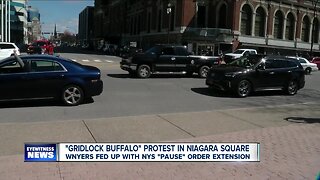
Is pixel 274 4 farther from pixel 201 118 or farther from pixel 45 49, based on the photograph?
pixel 201 118

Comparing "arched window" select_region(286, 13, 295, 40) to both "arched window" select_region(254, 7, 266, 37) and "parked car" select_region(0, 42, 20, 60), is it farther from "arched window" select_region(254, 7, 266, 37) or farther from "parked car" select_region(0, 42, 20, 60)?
"parked car" select_region(0, 42, 20, 60)

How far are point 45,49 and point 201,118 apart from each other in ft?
114

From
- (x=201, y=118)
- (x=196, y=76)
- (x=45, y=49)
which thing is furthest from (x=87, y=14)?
(x=201, y=118)

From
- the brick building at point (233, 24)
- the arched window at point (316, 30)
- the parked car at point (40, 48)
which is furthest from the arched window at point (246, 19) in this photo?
the parked car at point (40, 48)

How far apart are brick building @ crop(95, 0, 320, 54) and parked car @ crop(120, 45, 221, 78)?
30.8m

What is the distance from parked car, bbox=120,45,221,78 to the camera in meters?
22.0

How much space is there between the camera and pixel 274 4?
6438cm

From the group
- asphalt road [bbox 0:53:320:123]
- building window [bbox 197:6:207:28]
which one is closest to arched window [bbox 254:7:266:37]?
building window [bbox 197:6:207:28]

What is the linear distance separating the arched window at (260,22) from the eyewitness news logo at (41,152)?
60.0 m

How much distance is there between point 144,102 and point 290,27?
194ft

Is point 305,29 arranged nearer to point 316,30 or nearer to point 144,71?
point 316,30

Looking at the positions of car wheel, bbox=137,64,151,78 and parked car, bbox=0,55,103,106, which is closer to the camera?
parked car, bbox=0,55,103,106

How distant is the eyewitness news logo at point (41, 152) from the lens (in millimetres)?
5062

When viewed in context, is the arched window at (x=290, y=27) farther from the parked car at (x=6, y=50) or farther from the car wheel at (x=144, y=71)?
the car wheel at (x=144, y=71)
